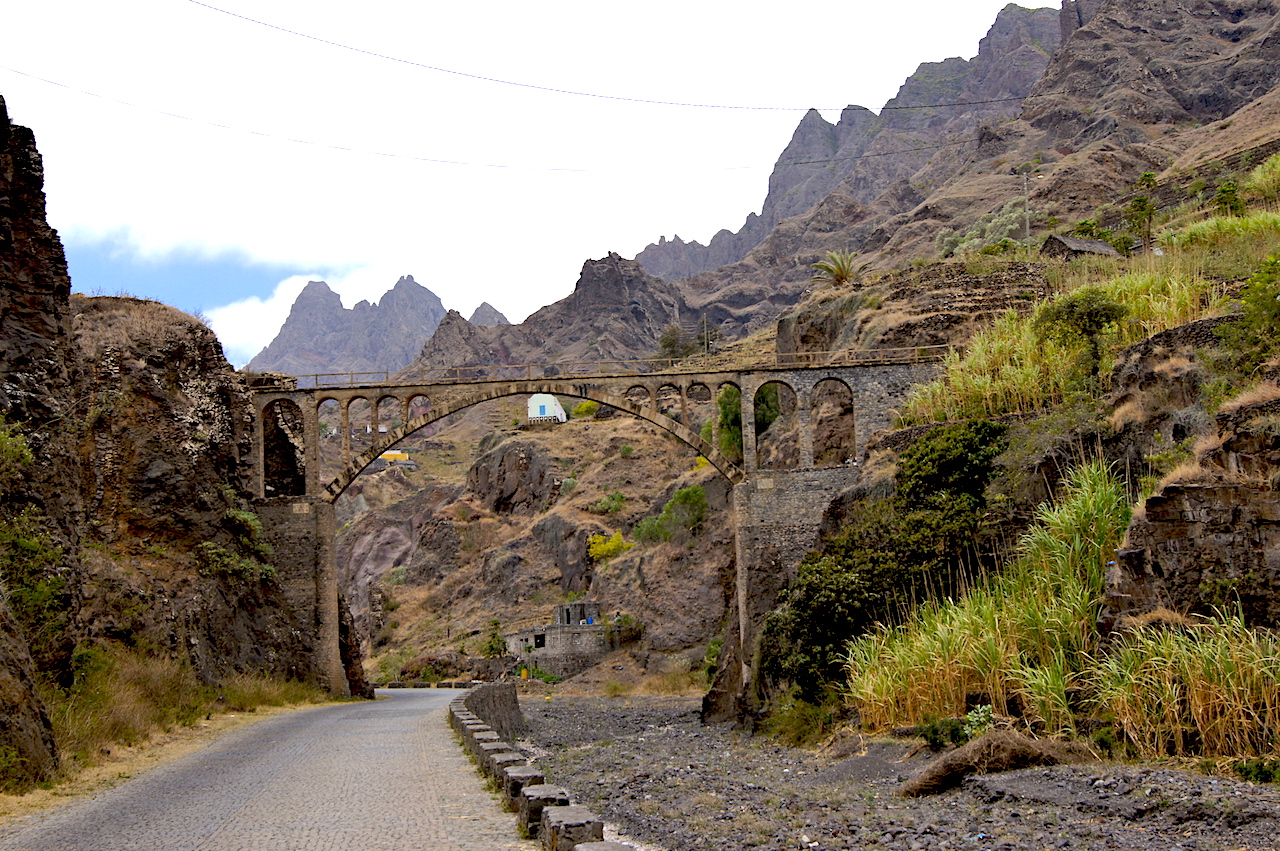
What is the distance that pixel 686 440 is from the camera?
37.2 m

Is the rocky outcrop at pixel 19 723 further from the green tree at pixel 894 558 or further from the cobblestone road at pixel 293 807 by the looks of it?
the green tree at pixel 894 558

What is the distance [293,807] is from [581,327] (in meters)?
115

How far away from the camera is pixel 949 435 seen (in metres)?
23.6

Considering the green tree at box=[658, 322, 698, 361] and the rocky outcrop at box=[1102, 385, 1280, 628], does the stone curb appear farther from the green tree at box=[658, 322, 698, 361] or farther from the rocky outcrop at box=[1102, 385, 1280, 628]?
the green tree at box=[658, 322, 698, 361]

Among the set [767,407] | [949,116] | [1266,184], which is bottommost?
[767,407]

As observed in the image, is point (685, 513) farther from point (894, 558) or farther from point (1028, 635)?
point (1028, 635)

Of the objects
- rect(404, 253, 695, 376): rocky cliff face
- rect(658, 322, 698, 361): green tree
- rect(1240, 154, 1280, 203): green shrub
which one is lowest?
rect(1240, 154, 1280, 203): green shrub

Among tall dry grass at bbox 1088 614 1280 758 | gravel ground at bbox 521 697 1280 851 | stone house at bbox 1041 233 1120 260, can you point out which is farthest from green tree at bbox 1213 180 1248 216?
tall dry grass at bbox 1088 614 1280 758

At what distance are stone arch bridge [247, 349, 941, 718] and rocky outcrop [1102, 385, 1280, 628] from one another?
19.1 metres

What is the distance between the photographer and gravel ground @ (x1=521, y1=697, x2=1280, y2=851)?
10.1m

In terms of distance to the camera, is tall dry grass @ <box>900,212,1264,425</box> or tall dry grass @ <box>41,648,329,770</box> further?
tall dry grass @ <box>900,212,1264,425</box>

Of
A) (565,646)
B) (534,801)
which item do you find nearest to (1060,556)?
(534,801)

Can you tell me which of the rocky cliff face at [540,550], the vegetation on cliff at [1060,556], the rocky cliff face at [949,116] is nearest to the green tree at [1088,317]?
the vegetation on cliff at [1060,556]

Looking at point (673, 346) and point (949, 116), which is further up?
point (949, 116)
